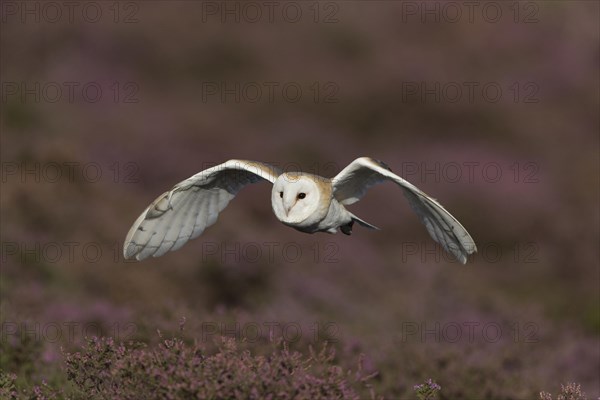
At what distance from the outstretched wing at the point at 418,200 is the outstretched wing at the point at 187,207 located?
19.6 inches

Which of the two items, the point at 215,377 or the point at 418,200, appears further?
the point at 418,200

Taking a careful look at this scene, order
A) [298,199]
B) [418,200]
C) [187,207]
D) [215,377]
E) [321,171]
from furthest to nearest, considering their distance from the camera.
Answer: [321,171] → [187,207] → [298,199] → [418,200] → [215,377]

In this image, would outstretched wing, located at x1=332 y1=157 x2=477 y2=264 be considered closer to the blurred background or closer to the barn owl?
the barn owl

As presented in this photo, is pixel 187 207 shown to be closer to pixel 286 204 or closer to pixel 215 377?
pixel 286 204

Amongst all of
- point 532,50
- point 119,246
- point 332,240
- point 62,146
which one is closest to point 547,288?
point 332,240

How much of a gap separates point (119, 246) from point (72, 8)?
14957mm

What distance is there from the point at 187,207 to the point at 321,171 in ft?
42.6

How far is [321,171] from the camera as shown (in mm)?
19078

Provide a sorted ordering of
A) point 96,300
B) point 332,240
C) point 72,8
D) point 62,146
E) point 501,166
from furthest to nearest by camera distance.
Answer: point 72,8 → point 501,166 → point 332,240 → point 62,146 → point 96,300

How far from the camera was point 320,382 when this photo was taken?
414 cm

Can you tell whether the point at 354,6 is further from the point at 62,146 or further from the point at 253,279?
the point at 253,279

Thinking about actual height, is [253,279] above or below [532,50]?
below

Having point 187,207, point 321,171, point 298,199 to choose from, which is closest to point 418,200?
point 298,199

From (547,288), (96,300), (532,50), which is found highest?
(532,50)
